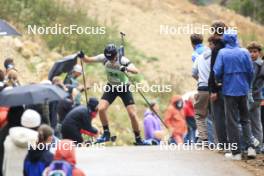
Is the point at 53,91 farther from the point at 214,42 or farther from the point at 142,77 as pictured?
the point at 142,77

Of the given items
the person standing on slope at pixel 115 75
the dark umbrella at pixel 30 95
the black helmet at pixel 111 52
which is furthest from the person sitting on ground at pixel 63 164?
the black helmet at pixel 111 52

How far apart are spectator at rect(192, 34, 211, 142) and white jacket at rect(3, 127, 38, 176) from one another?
4515 mm

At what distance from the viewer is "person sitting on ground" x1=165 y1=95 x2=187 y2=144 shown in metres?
19.5

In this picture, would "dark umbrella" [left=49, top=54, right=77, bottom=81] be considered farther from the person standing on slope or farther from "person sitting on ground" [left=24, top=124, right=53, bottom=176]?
"person sitting on ground" [left=24, top=124, right=53, bottom=176]

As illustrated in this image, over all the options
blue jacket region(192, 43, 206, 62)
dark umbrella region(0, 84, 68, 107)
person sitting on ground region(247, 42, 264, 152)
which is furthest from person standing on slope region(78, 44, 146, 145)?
dark umbrella region(0, 84, 68, 107)

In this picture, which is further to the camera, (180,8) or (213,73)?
(180,8)

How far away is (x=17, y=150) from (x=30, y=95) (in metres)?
0.89

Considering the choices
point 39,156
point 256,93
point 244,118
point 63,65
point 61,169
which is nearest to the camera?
point 61,169

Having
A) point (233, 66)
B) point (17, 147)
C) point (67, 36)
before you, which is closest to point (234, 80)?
point (233, 66)

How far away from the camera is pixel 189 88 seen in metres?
33.8

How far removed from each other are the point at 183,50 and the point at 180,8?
25.6 ft

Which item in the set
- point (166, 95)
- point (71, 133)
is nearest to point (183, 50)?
point (166, 95)

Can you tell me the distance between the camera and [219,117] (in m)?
14.2

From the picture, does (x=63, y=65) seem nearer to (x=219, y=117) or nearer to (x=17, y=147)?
(x=219, y=117)
